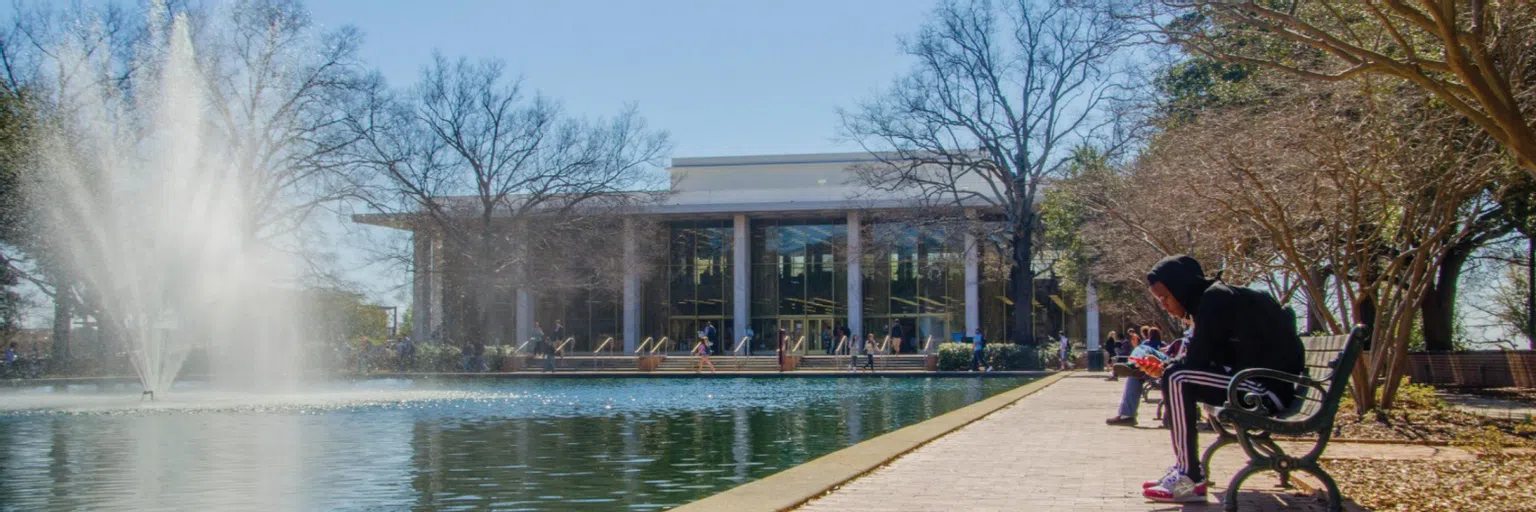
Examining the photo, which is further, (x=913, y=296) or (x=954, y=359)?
(x=913, y=296)

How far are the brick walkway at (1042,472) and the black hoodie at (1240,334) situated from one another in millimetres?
702

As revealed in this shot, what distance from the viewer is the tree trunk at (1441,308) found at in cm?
2809

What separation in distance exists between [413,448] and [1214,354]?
8.79 meters

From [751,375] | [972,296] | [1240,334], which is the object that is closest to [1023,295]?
[751,375]

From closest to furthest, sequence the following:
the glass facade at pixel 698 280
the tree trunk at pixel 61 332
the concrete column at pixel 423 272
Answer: the tree trunk at pixel 61 332 < the concrete column at pixel 423 272 < the glass facade at pixel 698 280

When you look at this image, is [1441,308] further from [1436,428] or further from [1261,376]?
[1261,376]

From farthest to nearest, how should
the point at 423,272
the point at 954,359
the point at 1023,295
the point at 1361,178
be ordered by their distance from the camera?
the point at 423,272, the point at 1023,295, the point at 954,359, the point at 1361,178

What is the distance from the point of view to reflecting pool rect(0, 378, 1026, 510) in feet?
30.8

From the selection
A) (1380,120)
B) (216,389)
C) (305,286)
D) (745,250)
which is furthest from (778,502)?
(745,250)

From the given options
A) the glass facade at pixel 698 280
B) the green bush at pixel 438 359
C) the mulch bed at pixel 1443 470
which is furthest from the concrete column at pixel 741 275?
the mulch bed at pixel 1443 470

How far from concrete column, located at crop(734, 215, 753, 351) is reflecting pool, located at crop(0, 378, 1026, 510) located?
3597cm

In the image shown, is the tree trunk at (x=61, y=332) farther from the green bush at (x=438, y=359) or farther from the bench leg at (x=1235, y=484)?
the bench leg at (x=1235, y=484)

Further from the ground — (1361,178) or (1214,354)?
(1361,178)

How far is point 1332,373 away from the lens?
6.36m
